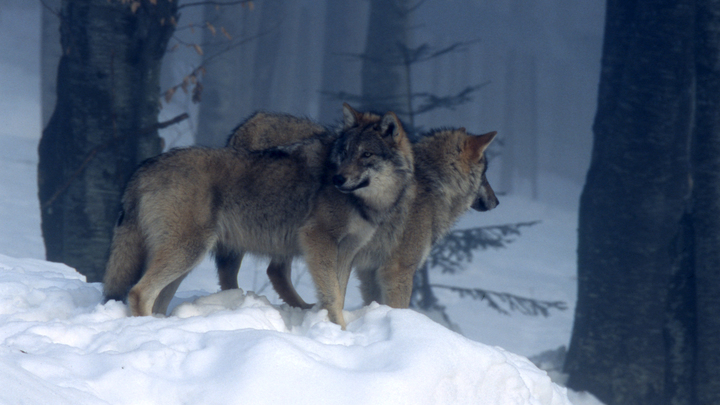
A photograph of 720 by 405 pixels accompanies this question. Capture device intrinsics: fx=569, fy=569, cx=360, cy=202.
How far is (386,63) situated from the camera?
31.5ft

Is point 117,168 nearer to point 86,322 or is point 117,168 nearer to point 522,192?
point 86,322

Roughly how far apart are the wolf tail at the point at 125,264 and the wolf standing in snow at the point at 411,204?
30.4 inches

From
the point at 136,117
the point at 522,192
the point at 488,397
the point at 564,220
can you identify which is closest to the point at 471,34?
the point at 522,192

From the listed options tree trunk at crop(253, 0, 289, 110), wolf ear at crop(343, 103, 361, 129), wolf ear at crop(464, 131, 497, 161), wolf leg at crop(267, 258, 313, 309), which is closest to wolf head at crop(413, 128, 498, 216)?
wolf ear at crop(464, 131, 497, 161)

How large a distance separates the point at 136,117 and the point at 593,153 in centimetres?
530

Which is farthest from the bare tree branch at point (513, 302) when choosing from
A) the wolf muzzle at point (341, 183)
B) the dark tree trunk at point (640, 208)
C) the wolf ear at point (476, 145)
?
the wolf muzzle at point (341, 183)

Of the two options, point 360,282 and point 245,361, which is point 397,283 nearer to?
point 360,282

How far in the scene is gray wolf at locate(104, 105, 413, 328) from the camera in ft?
11.5

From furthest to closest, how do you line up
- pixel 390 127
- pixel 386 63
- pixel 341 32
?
1. pixel 341 32
2. pixel 386 63
3. pixel 390 127

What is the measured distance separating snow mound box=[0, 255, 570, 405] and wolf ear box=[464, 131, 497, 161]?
5.67ft

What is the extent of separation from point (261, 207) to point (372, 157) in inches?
31.9

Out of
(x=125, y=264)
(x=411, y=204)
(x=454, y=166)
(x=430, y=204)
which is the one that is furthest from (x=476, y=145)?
(x=125, y=264)

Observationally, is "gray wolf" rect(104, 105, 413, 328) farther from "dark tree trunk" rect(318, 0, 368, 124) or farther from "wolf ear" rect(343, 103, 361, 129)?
"dark tree trunk" rect(318, 0, 368, 124)

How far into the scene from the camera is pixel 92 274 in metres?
5.86
